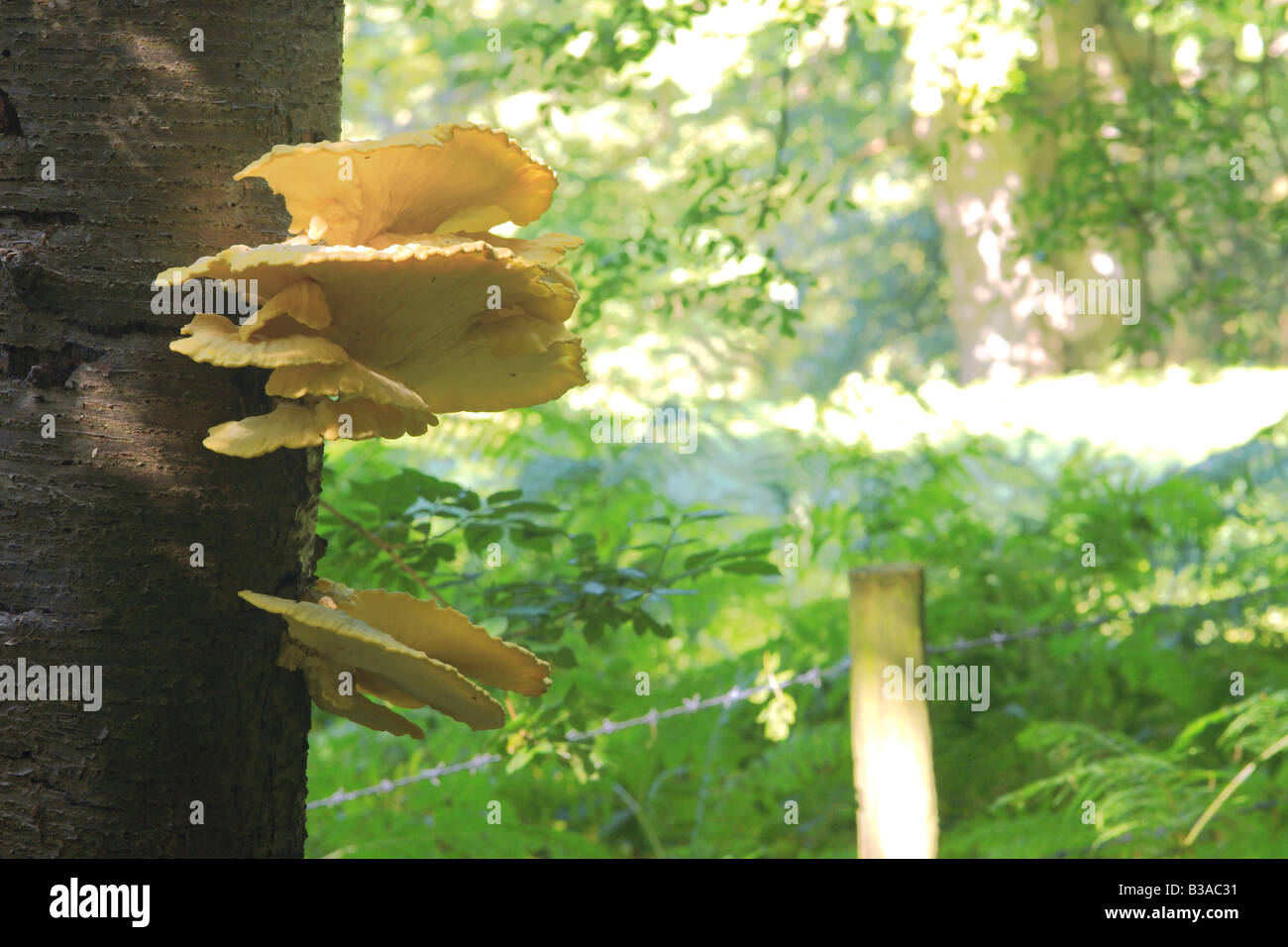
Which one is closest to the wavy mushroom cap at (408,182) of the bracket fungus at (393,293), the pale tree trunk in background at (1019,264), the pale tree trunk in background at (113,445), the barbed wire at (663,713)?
the bracket fungus at (393,293)

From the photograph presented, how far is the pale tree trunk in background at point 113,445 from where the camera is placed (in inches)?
38.9

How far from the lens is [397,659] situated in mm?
992

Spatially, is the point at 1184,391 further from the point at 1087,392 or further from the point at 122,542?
the point at 122,542

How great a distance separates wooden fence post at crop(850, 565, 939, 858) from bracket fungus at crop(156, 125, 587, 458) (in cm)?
107

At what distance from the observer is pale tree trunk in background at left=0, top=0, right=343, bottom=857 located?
99 cm

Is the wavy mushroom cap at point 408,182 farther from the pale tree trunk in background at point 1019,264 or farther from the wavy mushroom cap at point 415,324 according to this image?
the pale tree trunk in background at point 1019,264

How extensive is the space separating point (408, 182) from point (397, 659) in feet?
1.57

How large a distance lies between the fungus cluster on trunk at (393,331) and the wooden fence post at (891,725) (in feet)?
3.35

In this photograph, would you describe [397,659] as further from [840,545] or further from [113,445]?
[840,545]

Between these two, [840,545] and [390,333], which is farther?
[840,545]

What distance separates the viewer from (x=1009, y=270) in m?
3.82

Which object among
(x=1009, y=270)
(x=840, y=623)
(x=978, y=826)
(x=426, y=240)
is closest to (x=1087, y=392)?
(x=1009, y=270)

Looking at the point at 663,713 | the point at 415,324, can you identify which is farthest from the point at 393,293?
the point at 663,713

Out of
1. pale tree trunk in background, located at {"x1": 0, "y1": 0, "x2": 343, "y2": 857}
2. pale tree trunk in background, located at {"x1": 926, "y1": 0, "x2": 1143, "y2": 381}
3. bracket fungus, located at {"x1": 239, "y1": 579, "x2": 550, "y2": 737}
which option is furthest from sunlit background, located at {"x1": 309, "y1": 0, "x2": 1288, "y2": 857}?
pale tree trunk in background, located at {"x1": 926, "y1": 0, "x2": 1143, "y2": 381}
